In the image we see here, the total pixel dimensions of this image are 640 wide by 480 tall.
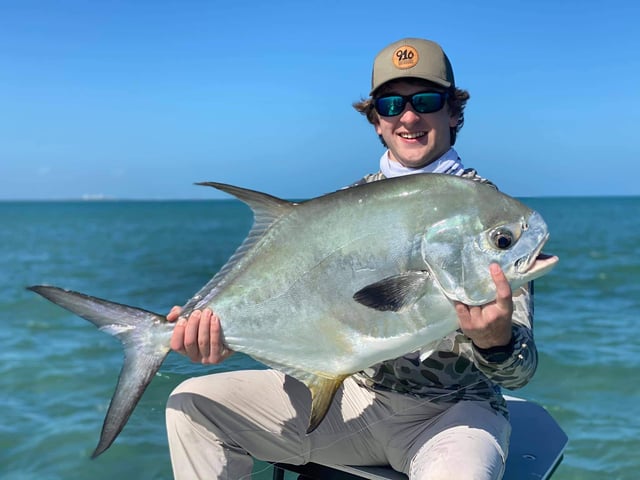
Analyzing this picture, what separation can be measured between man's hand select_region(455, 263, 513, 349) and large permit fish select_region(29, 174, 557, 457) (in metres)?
0.03

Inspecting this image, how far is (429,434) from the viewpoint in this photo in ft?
7.79

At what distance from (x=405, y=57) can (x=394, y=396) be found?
143 centimetres

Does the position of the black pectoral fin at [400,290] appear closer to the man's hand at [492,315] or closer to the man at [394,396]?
the man's hand at [492,315]

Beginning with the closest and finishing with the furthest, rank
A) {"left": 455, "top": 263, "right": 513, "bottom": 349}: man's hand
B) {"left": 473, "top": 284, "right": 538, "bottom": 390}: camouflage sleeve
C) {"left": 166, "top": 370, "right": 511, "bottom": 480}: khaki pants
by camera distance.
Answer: {"left": 455, "top": 263, "right": 513, "bottom": 349}: man's hand → {"left": 473, "top": 284, "right": 538, "bottom": 390}: camouflage sleeve → {"left": 166, "top": 370, "right": 511, "bottom": 480}: khaki pants

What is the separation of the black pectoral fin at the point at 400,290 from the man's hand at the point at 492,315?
130 mm

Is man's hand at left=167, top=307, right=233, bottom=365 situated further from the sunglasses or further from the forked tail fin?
the sunglasses

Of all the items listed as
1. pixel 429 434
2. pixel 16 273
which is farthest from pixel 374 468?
pixel 16 273

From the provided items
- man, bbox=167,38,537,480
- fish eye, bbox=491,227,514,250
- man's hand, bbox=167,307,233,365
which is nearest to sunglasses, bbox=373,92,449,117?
man, bbox=167,38,537,480

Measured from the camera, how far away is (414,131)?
108 inches

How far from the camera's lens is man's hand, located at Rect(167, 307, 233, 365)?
2.23 metres

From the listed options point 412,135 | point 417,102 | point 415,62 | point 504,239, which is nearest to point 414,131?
point 412,135

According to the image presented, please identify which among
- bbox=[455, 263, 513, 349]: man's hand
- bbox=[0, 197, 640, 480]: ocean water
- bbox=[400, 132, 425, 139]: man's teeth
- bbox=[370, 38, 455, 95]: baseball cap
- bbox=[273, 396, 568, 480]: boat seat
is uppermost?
bbox=[370, 38, 455, 95]: baseball cap

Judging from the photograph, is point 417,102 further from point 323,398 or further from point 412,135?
point 323,398

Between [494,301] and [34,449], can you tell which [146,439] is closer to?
[34,449]
